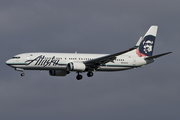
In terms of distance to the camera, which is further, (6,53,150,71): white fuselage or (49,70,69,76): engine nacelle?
(49,70,69,76): engine nacelle

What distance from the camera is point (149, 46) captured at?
80.7 m

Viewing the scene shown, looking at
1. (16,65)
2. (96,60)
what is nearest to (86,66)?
(96,60)

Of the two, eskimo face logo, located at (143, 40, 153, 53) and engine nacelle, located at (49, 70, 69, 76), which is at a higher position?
eskimo face logo, located at (143, 40, 153, 53)

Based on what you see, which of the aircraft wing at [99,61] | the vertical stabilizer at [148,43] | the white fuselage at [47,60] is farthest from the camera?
the vertical stabilizer at [148,43]

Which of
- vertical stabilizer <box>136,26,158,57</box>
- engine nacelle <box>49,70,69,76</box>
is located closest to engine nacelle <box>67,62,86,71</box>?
engine nacelle <box>49,70,69,76</box>

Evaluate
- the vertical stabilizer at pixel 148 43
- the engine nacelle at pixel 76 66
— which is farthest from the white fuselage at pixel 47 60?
the vertical stabilizer at pixel 148 43

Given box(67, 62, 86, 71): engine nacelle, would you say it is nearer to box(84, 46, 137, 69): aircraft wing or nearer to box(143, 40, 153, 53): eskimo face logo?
box(84, 46, 137, 69): aircraft wing

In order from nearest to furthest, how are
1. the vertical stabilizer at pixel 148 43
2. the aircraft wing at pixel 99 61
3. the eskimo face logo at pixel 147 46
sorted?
the aircraft wing at pixel 99 61
the vertical stabilizer at pixel 148 43
the eskimo face logo at pixel 147 46

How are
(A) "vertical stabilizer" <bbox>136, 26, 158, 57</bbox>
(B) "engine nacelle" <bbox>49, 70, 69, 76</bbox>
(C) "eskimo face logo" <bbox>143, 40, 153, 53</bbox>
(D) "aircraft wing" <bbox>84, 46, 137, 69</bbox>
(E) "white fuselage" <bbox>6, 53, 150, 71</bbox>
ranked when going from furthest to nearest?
(C) "eskimo face logo" <bbox>143, 40, 153, 53</bbox> → (A) "vertical stabilizer" <bbox>136, 26, 158, 57</bbox> → (B) "engine nacelle" <bbox>49, 70, 69, 76</bbox> → (D) "aircraft wing" <bbox>84, 46, 137, 69</bbox> → (E) "white fuselage" <bbox>6, 53, 150, 71</bbox>

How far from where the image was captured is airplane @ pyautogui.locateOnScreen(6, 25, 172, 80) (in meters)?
69.9

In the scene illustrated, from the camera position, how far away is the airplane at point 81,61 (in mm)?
69875

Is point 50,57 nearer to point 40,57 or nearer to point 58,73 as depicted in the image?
point 40,57

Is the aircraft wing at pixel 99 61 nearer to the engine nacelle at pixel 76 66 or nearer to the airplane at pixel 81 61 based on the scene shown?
the airplane at pixel 81 61

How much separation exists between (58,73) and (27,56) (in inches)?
352
